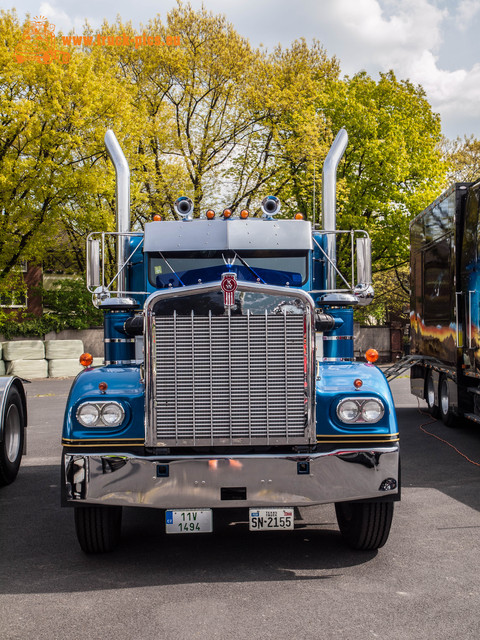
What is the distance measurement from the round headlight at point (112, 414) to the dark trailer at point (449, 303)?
6717 mm

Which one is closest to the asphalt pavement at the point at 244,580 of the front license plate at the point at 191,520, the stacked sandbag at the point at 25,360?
the front license plate at the point at 191,520

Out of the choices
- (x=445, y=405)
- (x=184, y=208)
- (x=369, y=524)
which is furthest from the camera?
(x=445, y=405)

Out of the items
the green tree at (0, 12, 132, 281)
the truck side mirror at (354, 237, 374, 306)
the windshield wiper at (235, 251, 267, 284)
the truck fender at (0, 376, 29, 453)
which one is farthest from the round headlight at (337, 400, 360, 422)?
the green tree at (0, 12, 132, 281)

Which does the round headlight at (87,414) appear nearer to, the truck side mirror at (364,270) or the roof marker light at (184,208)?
the truck side mirror at (364,270)

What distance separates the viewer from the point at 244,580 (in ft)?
16.4

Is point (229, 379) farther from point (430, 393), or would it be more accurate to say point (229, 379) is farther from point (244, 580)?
point (430, 393)

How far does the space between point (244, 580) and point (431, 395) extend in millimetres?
9998

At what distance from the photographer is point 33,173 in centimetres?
2402

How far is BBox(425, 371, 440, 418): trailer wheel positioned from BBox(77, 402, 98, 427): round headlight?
388 inches

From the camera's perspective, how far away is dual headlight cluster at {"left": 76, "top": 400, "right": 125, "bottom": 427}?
517cm

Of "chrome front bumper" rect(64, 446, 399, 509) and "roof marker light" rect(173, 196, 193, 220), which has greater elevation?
"roof marker light" rect(173, 196, 193, 220)

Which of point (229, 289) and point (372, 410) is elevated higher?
point (229, 289)

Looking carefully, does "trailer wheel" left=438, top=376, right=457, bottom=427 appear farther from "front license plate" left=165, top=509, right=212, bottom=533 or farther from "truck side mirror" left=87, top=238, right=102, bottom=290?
"front license plate" left=165, top=509, right=212, bottom=533

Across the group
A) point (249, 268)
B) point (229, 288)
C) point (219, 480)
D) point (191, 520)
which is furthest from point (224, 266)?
point (191, 520)
